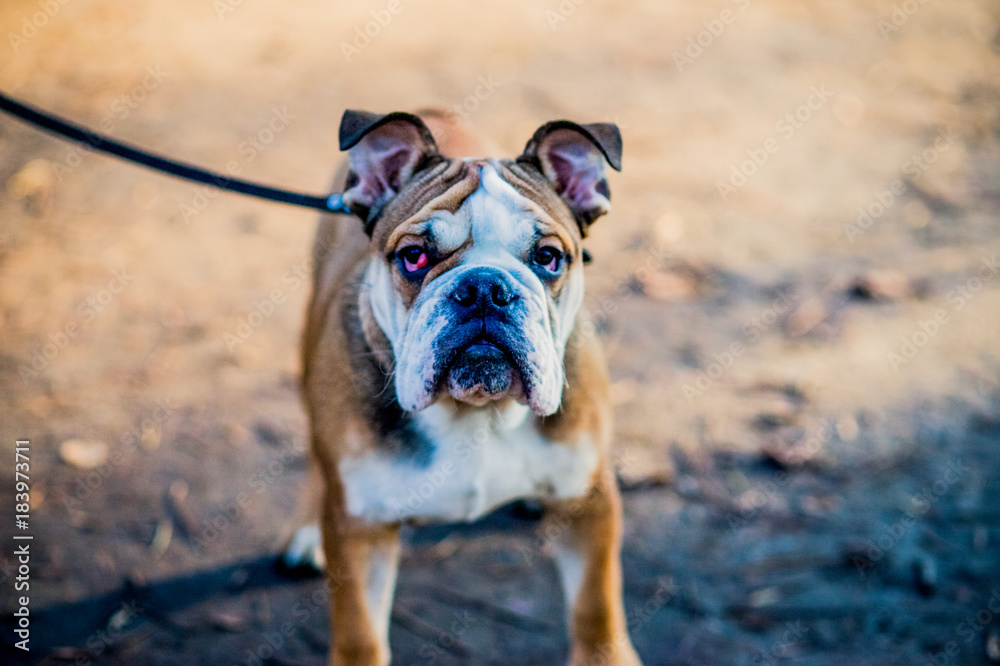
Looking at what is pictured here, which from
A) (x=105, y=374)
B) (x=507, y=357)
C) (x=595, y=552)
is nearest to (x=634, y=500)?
(x=595, y=552)

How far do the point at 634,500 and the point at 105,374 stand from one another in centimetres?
313

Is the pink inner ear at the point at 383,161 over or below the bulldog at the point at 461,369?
over

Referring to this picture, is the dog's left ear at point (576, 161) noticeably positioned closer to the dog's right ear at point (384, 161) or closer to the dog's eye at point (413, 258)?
the dog's right ear at point (384, 161)

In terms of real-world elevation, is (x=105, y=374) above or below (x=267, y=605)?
above

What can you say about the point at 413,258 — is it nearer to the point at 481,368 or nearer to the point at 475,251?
the point at 475,251

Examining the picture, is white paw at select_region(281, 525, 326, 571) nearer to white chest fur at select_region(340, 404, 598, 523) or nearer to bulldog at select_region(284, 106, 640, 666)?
bulldog at select_region(284, 106, 640, 666)

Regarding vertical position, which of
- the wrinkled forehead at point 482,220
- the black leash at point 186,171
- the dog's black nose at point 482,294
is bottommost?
the dog's black nose at point 482,294

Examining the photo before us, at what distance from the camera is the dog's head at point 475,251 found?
2375 millimetres

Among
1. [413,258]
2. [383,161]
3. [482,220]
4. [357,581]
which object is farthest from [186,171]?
[357,581]

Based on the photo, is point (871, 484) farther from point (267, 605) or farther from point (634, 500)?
point (267, 605)

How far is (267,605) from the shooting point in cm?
361

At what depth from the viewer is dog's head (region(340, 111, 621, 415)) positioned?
2375mm
